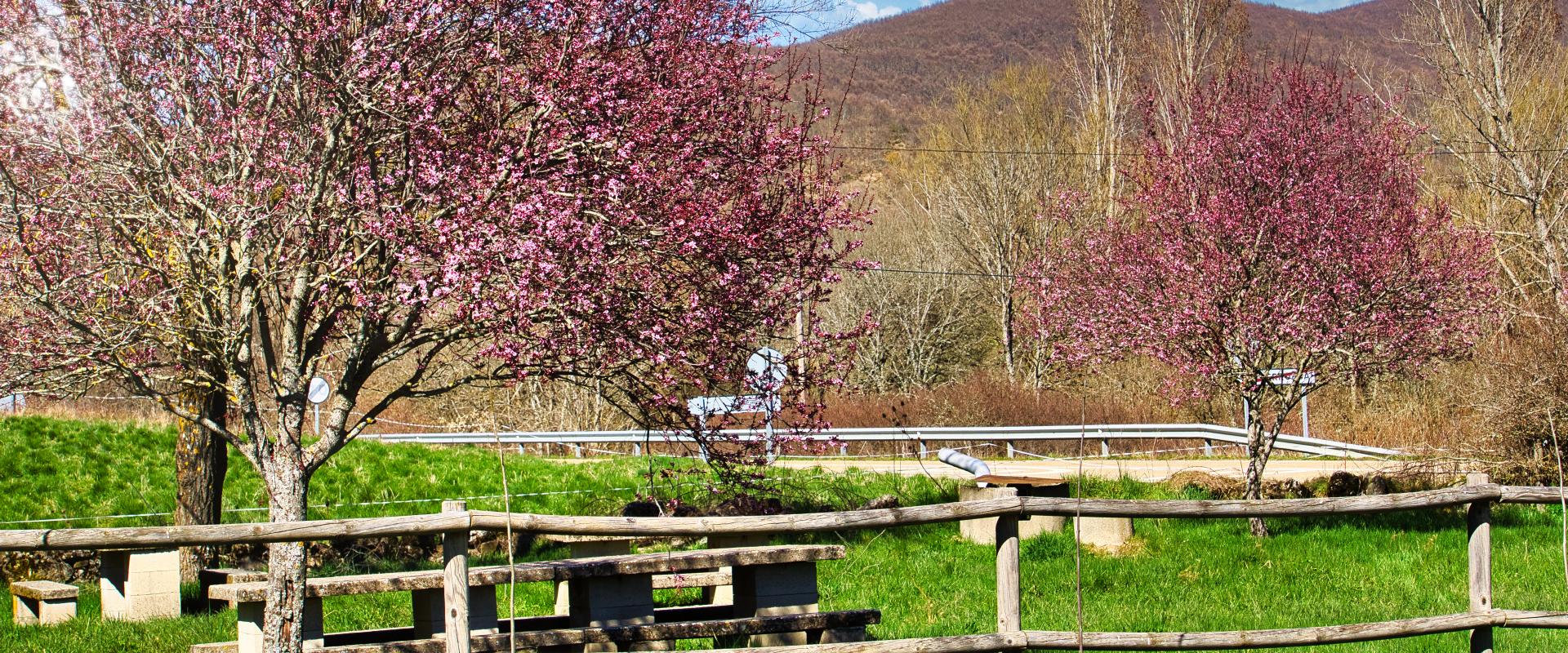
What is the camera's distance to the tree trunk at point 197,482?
35.4 feet

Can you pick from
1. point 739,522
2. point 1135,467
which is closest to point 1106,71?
point 1135,467

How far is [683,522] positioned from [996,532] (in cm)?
137

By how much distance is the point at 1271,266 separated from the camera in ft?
41.0

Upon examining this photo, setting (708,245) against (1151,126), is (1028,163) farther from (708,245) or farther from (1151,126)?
(708,245)

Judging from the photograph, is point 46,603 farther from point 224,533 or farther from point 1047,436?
point 1047,436

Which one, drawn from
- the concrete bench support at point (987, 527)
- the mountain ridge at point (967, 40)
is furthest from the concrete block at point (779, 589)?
the mountain ridge at point (967, 40)

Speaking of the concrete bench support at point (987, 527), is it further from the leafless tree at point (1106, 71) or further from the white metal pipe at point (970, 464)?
the leafless tree at point (1106, 71)

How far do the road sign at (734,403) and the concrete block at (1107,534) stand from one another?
4.85m

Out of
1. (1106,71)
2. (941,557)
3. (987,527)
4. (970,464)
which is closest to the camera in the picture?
(941,557)

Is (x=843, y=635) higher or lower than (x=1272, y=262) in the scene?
lower

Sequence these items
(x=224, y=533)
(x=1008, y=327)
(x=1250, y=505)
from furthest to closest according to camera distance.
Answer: (x=1008, y=327) → (x=1250, y=505) → (x=224, y=533)

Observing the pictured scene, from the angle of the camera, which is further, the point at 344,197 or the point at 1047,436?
the point at 1047,436

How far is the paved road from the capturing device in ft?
54.8

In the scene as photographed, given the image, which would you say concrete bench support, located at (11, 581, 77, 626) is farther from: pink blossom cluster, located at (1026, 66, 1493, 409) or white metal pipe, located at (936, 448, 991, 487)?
pink blossom cluster, located at (1026, 66, 1493, 409)
